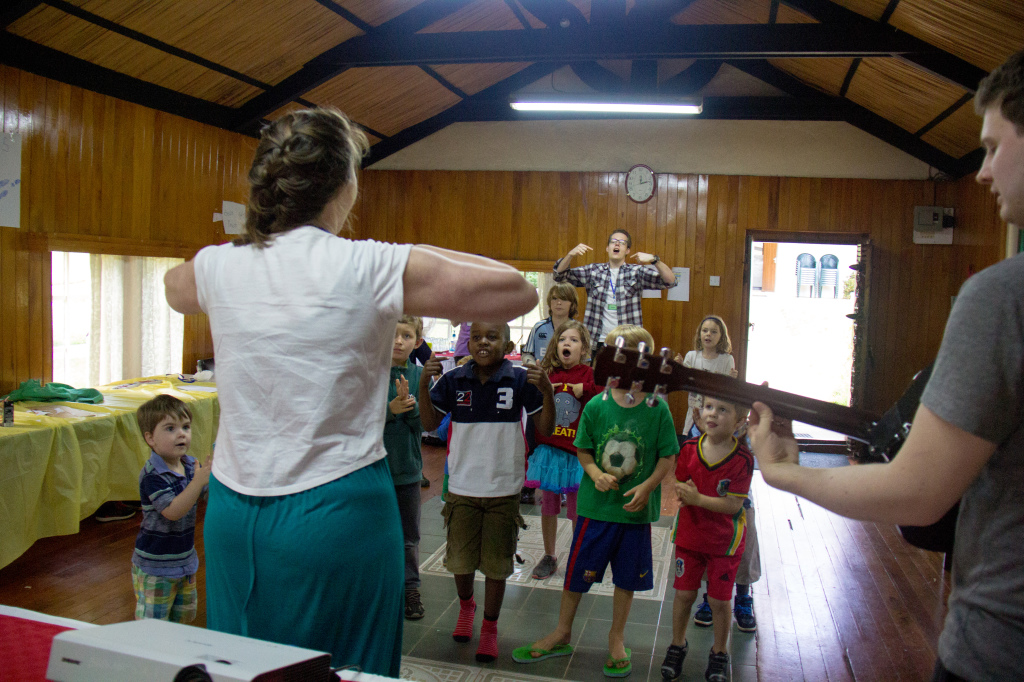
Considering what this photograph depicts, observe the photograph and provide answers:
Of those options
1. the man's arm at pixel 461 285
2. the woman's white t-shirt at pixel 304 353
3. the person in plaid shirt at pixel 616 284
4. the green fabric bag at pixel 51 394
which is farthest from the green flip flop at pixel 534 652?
the person in plaid shirt at pixel 616 284

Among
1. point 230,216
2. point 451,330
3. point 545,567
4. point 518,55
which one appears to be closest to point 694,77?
point 518,55

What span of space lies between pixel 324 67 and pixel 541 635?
5.12 meters

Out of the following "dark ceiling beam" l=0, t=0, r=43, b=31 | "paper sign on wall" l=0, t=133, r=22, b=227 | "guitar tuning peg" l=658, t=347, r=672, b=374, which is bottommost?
"guitar tuning peg" l=658, t=347, r=672, b=374

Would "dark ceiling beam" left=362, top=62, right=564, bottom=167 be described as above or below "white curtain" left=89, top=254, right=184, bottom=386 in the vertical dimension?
above

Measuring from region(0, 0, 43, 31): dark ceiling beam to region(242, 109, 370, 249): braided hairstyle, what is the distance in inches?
162

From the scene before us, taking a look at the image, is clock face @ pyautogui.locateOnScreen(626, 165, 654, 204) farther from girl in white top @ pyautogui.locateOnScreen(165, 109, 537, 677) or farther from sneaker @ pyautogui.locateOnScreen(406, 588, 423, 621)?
girl in white top @ pyautogui.locateOnScreen(165, 109, 537, 677)

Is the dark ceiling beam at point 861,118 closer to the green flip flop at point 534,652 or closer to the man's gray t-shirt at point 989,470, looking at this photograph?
the green flip flop at point 534,652

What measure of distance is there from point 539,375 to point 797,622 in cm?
176

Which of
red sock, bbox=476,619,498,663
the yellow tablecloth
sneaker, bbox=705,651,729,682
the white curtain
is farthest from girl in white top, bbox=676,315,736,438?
the white curtain

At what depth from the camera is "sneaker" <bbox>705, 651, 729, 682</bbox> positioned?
2.71 m

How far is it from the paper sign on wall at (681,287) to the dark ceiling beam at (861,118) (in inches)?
85.4

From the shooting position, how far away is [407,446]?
3.11 meters

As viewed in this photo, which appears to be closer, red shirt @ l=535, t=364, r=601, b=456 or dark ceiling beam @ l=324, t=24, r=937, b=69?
red shirt @ l=535, t=364, r=601, b=456

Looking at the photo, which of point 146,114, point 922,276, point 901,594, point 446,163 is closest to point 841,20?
point 922,276
